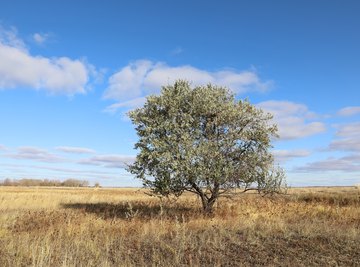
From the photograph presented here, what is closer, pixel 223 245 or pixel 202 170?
pixel 223 245

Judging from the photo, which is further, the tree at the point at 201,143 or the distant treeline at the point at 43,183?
the distant treeline at the point at 43,183

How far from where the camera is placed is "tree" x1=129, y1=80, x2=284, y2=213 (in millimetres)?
20047

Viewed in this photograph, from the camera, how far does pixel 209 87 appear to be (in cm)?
2208

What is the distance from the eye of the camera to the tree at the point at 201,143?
789 inches

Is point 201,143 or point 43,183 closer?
point 201,143

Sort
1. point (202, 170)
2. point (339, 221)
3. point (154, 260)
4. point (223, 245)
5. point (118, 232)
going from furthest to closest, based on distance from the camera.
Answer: point (202, 170) → point (339, 221) → point (118, 232) → point (223, 245) → point (154, 260)

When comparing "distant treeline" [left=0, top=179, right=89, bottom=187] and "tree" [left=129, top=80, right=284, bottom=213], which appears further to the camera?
"distant treeline" [left=0, top=179, right=89, bottom=187]

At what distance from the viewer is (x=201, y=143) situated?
2038cm

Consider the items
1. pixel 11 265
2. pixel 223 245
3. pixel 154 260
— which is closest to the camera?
pixel 11 265

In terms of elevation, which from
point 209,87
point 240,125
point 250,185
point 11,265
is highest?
point 209,87

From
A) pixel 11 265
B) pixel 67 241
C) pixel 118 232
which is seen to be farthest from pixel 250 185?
pixel 11 265

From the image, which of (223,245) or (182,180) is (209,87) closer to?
(182,180)

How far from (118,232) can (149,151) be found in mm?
6079

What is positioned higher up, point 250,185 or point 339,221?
point 250,185
